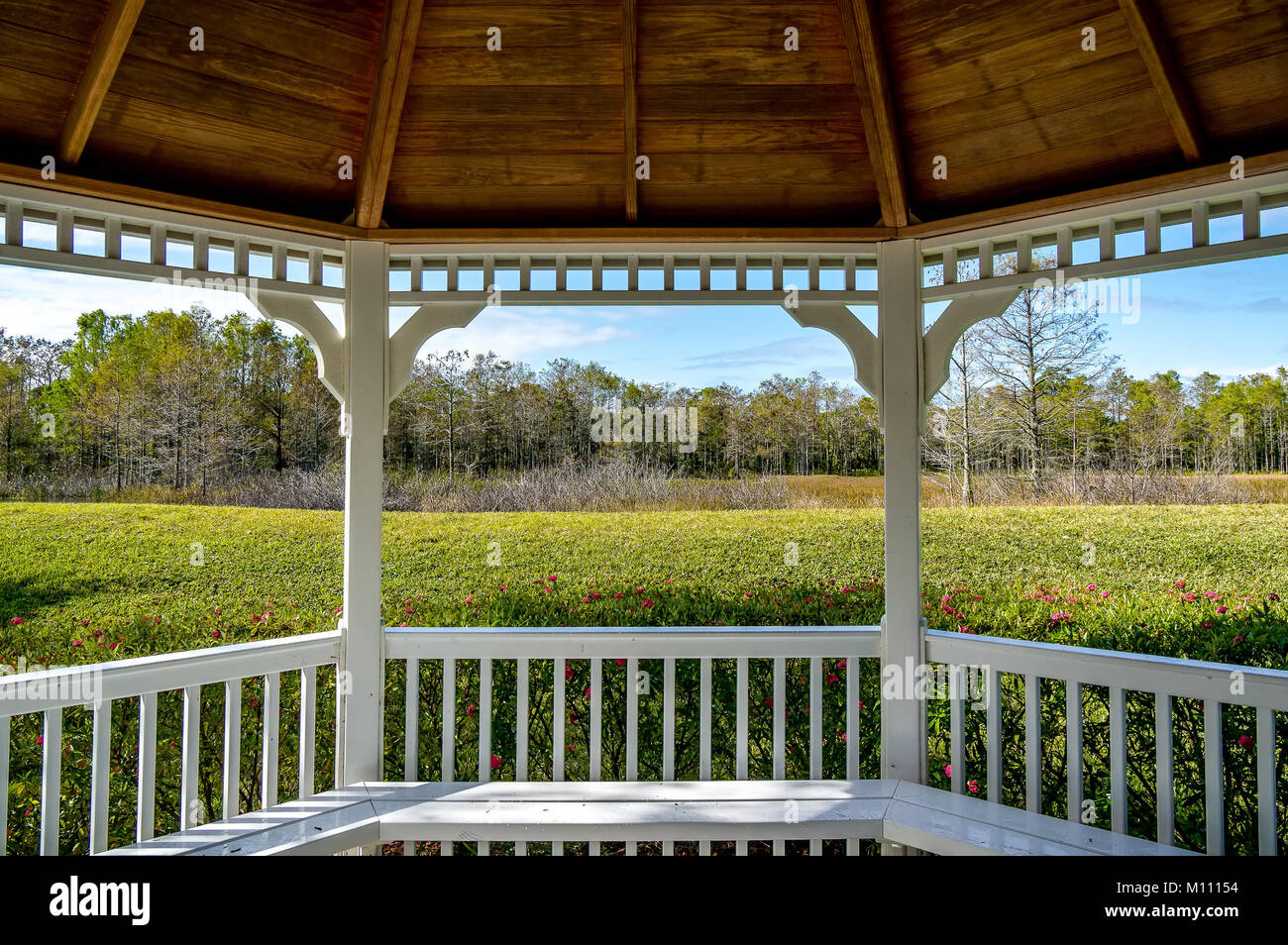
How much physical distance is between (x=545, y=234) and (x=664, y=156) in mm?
620

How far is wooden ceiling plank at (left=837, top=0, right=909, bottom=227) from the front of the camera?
2.76 m

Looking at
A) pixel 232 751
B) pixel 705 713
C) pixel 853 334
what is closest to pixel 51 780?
pixel 232 751

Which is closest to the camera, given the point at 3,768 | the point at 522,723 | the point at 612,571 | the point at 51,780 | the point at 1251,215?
the point at 3,768

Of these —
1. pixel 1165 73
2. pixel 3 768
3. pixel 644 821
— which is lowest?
pixel 644 821

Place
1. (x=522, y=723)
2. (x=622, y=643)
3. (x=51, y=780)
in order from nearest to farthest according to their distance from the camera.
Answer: (x=51, y=780) < (x=522, y=723) < (x=622, y=643)

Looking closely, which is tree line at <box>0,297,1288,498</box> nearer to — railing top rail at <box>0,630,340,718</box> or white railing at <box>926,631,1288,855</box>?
white railing at <box>926,631,1288,855</box>

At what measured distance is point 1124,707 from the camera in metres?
2.69

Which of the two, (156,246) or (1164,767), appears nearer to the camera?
(1164,767)

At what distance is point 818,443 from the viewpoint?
6590mm

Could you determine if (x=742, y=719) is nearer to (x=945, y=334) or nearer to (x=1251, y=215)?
(x=945, y=334)

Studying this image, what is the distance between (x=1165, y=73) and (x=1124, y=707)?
2235mm

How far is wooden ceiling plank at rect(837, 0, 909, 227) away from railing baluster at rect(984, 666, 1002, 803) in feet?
6.39
